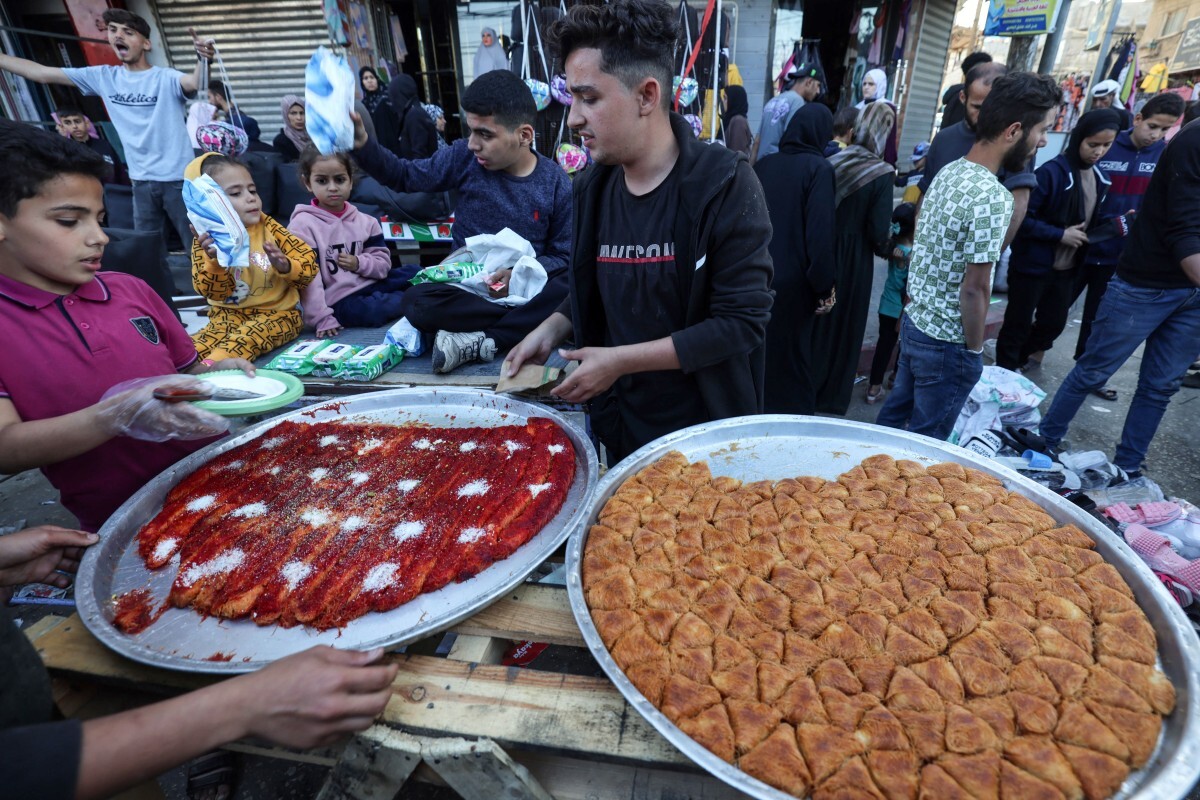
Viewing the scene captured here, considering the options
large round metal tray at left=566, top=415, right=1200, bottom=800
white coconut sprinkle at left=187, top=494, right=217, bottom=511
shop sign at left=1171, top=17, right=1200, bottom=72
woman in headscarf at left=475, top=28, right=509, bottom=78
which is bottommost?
white coconut sprinkle at left=187, top=494, right=217, bottom=511

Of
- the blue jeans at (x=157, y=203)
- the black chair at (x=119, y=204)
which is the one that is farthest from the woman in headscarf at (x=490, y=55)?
the black chair at (x=119, y=204)

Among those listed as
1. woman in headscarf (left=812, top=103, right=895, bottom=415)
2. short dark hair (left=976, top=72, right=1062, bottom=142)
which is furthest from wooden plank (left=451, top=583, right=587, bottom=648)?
woman in headscarf (left=812, top=103, right=895, bottom=415)

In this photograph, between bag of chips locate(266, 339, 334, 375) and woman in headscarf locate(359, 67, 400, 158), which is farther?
woman in headscarf locate(359, 67, 400, 158)

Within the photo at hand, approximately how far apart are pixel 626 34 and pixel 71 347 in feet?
7.17

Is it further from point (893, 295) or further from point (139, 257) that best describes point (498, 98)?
point (893, 295)

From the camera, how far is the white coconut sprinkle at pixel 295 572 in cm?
161

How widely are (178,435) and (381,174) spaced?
2427 mm

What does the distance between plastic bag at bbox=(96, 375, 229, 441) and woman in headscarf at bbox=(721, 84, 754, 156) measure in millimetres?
8325

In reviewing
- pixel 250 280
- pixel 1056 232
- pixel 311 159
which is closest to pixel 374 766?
pixel 250 280

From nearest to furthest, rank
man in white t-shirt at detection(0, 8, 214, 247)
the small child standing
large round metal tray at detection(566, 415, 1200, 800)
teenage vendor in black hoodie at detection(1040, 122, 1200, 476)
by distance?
1. large round metal tray at detection(566, 415, 1200, 800)
2. teenage vendor in black hoodie at detection(1040, 122, 1200, 476)
3. the small child standing
4. man in white t-shirt at detection(0, 8, 214, 247)

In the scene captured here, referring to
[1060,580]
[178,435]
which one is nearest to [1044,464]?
[1060,580]

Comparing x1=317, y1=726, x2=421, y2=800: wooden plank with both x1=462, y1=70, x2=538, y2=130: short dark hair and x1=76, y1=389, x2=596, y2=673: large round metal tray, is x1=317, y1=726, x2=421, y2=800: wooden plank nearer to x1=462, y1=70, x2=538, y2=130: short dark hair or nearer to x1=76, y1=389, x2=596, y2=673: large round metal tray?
x1=76, y1=389, x2=596, y2=673: large round metal tray

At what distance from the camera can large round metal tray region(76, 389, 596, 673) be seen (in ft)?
4.56

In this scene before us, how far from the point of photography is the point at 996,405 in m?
4.19
